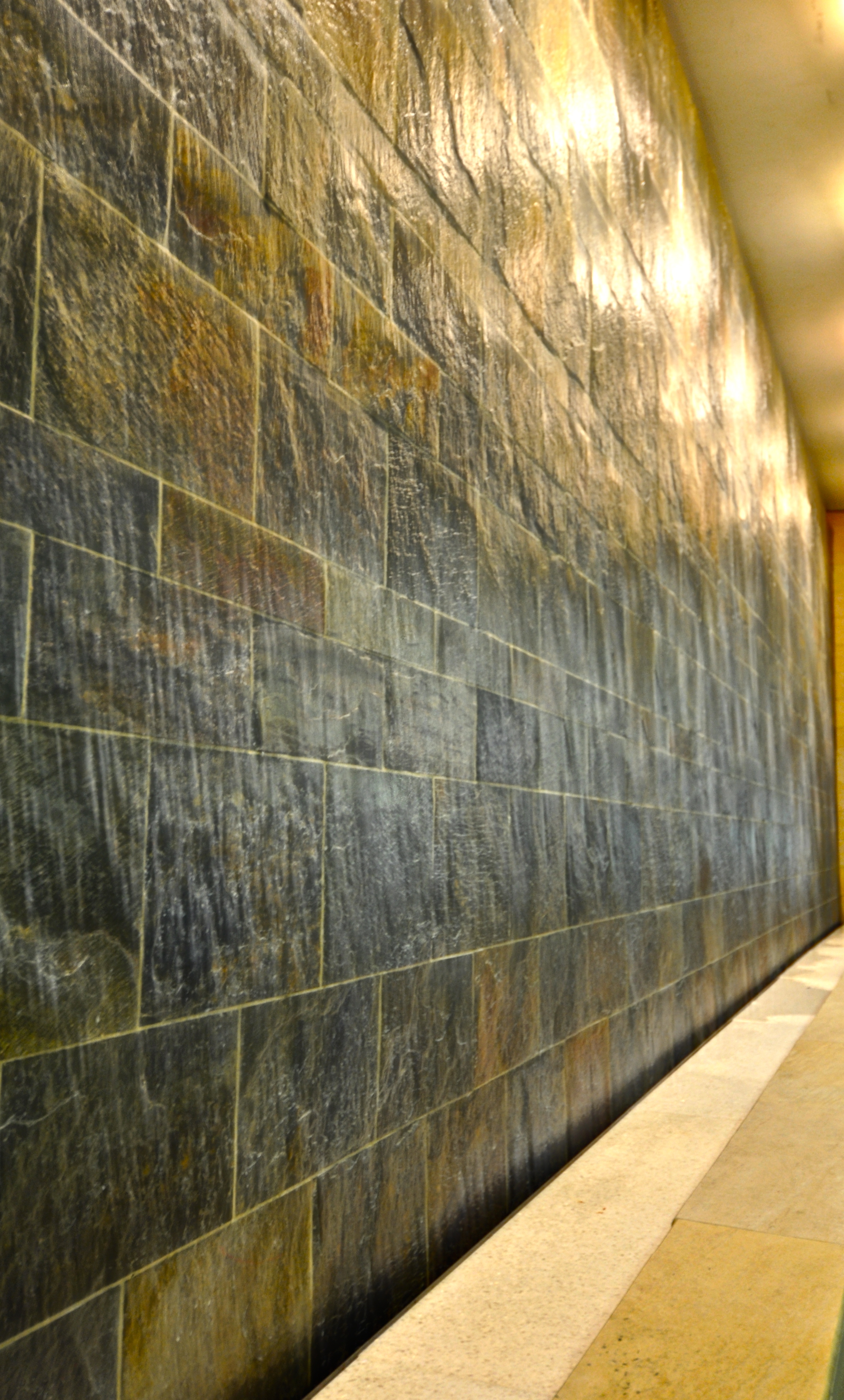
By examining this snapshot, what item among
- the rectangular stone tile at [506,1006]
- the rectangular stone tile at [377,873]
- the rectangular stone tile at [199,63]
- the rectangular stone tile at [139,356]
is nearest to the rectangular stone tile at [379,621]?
the rectangular stone tile at [377,873]

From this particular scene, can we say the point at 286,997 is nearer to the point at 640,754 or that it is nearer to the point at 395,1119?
the point at 395,1119

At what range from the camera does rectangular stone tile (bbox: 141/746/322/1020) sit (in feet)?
7.57

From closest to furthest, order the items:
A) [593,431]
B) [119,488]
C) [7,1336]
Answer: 1. [7,1336]
2. [119,488]
3. [593,431]

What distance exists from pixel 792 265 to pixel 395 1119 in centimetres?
1102

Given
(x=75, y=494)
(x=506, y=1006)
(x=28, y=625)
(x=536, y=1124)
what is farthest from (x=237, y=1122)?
(x=536, y=1124)

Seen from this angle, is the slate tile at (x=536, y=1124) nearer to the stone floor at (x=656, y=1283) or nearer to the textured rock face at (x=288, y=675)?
the textured rock face at (x=288, y=675)

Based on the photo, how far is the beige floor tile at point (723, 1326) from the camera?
239cm

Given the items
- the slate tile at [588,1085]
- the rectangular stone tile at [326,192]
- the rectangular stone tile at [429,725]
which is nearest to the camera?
the rectangular stone tile at [326,192]

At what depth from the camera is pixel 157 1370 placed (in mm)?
2211

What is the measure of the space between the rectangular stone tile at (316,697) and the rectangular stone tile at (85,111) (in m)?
0.95

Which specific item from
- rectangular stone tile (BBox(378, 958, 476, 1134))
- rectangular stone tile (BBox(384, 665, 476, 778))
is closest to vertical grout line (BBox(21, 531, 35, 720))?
rectangular stone tile (BBox(384, 665, 476, 778))

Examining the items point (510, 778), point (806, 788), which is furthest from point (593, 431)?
point (806, 788)

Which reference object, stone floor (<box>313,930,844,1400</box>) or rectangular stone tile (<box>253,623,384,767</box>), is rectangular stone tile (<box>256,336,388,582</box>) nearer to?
rectangular stone tile (<box>253,623,384,767</box>)

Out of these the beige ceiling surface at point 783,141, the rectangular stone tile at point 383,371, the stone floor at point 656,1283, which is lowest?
the stone floor at point 656,1283
